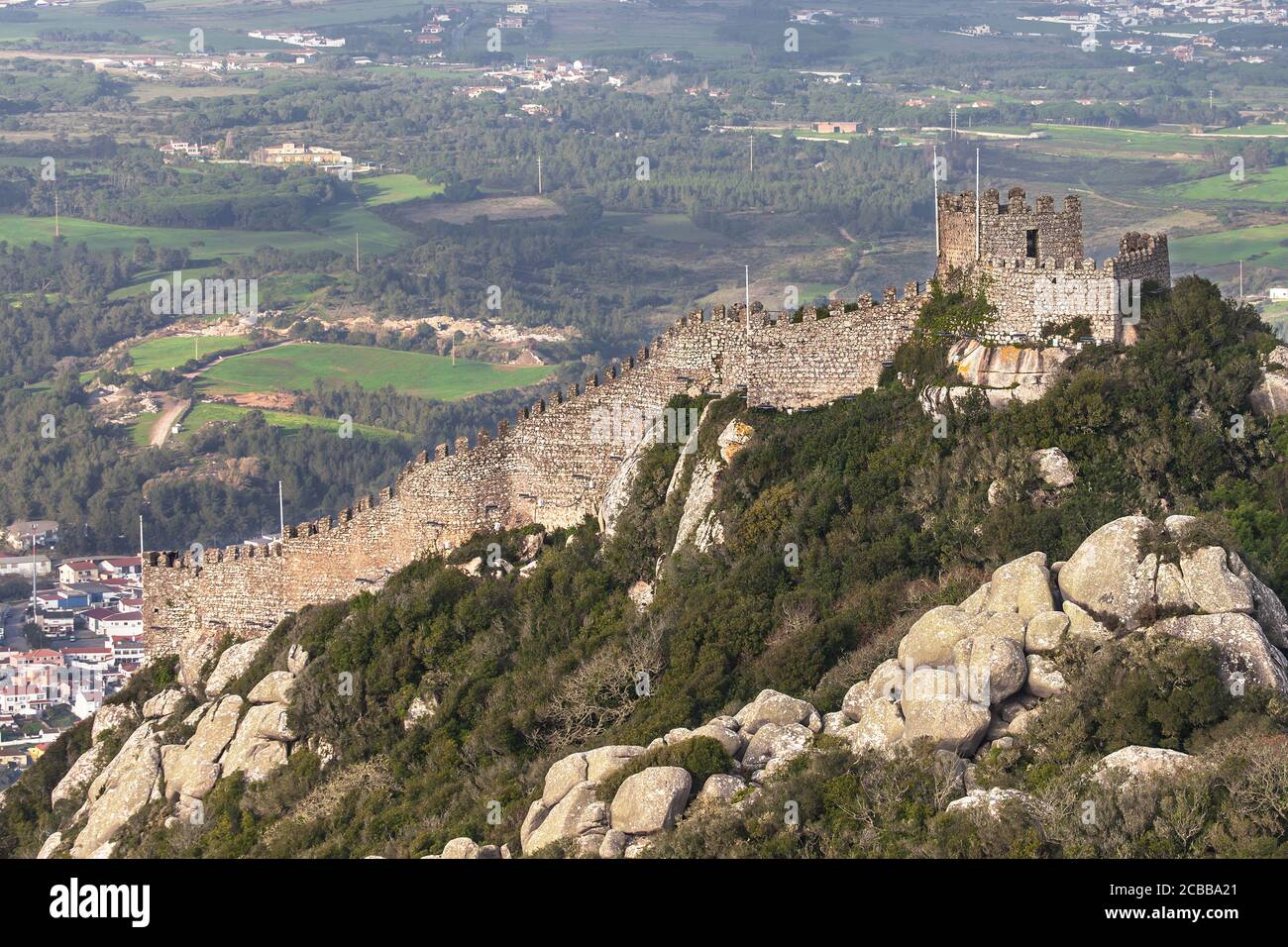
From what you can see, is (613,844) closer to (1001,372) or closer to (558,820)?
(558,820)

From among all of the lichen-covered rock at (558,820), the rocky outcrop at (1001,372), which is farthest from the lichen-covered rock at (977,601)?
the rocky outcrop at (1001,372)

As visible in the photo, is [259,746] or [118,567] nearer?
[259,746]

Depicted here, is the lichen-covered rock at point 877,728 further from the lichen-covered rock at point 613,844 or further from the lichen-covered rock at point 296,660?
the lichen-covered rock at point 296,660

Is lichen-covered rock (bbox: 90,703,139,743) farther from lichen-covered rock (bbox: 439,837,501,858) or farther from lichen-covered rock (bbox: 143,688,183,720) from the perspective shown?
lichen-covered rock (bbox: 439,837,501,858)

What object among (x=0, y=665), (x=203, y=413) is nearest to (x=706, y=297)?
(x=203, y=413)

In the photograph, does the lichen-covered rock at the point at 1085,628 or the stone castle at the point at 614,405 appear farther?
the stone castle at the point at 614,405

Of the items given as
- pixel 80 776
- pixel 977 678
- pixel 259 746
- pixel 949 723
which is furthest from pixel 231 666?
pixel 949 723

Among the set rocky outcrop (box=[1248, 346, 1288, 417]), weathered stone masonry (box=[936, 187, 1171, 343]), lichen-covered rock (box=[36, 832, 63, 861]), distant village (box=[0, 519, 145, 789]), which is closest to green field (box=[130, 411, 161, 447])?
distant village (box=[0, 519, 145, 789])
